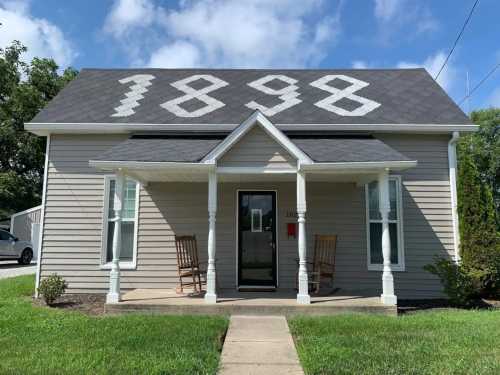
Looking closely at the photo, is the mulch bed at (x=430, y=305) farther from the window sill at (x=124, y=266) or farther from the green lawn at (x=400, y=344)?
the window sill at (x=124, y=266)

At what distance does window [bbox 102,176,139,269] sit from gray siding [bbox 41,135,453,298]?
14 centimetres

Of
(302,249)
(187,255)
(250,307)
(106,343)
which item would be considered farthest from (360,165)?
(106,343)

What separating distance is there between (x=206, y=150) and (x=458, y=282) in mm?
5056

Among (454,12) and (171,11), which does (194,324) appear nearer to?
(171,11)

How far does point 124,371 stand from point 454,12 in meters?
11.9

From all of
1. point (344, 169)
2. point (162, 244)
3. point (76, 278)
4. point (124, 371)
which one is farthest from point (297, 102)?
point (124, 371)

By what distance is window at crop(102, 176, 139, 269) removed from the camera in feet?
26.8

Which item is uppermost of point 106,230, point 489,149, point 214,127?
point 489,149

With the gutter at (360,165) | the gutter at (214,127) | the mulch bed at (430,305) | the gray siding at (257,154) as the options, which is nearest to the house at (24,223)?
the gutter at (214,127)

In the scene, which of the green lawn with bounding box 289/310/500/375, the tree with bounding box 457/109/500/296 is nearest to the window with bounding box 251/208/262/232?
the green lawn with bounding box 289/310/500/375

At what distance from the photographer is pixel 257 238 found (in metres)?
8.09

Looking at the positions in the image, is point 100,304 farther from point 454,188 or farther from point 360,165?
point 454,188

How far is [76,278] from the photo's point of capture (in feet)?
26.4

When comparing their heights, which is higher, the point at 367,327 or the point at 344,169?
the point at 344,169
